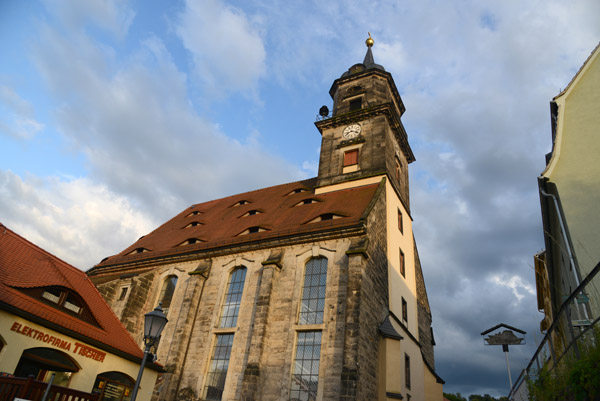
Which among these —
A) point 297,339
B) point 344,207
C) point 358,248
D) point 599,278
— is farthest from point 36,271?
point 599,278

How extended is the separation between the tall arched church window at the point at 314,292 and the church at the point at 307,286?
6cm

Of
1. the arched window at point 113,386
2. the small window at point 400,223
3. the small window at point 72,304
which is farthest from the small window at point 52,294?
the small window at point 400,223

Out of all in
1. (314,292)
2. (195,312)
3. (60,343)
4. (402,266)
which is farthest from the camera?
(402,266)

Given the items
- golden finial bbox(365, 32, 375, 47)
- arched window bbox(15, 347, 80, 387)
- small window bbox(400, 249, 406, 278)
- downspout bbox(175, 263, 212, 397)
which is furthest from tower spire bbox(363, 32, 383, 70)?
arched window bbox(15, 347, 80, 387)

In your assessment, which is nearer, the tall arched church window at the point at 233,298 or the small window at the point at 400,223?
the tall arched church window at the point at 233,298

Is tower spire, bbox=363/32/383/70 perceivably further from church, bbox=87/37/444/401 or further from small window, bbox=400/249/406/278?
small window, bbox=400/249/406/278

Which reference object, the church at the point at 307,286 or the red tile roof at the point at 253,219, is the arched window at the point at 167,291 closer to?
the church at the point at 307,286

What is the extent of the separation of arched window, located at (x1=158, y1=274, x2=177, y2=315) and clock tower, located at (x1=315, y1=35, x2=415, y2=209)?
35.9 ft

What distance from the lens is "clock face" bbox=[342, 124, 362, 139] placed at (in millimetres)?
26689

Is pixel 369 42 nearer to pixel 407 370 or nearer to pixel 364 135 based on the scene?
pixel 364 135

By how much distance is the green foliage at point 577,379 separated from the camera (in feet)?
14.4

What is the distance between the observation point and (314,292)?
58.8ft

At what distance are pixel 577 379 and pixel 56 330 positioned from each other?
42.4 ft

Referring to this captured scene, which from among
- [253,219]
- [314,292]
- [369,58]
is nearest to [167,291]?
[253,219]
